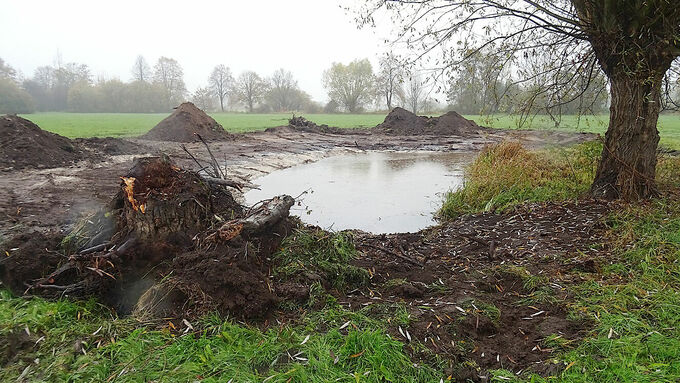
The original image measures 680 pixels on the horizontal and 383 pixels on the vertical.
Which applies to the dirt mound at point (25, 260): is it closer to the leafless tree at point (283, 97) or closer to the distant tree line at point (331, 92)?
the distant tree line at point (331, 92)

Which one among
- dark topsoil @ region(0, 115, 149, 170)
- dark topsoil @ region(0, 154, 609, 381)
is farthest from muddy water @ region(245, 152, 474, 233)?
dark topsoil @ region(0, 115, 149, 170)

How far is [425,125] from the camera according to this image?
2805 centimetres

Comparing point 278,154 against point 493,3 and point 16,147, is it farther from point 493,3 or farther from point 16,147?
point 493,3

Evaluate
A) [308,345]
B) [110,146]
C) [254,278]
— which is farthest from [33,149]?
[308,345]

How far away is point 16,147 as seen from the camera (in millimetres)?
10688

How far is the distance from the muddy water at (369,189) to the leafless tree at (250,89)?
2334 inches

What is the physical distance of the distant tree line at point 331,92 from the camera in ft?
22.1

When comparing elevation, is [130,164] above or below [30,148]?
below

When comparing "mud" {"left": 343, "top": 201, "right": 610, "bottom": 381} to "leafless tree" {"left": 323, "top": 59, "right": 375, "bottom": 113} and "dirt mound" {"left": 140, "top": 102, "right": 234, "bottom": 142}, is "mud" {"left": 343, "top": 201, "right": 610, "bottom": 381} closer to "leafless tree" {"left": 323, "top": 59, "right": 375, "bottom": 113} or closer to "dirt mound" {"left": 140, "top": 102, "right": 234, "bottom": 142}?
"dirt mound" {"left": 140, "top": 102, "right": 234, "bottom": 142}

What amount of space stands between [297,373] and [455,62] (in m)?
5.41

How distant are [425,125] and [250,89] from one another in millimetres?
50723

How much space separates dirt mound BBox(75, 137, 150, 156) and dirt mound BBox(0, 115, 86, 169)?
1091 mm

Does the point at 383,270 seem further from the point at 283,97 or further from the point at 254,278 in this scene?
the point at 283,97

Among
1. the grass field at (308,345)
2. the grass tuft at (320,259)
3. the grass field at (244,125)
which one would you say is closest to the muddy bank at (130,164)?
the grass field at (308,345)
